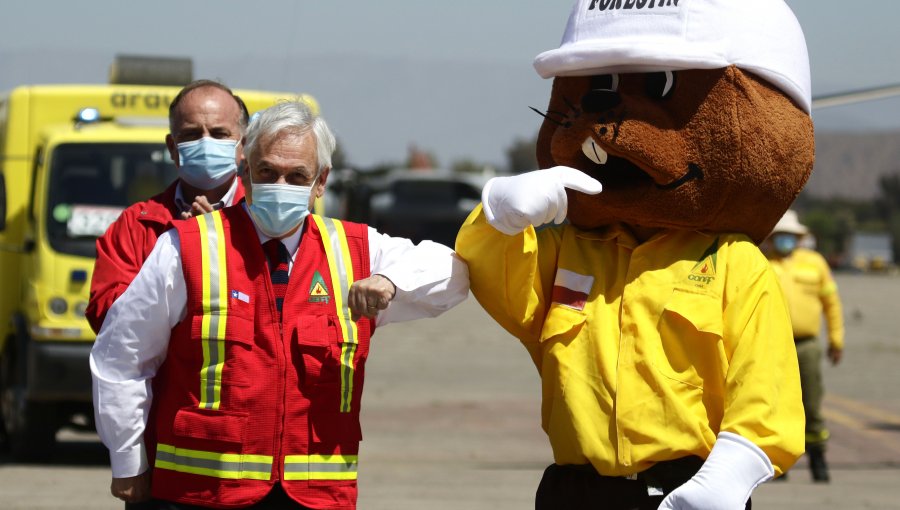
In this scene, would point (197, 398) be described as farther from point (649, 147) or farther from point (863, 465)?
point (863, 465)

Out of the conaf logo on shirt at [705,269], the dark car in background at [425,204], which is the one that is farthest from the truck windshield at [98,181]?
the dark car in background at [425,204]

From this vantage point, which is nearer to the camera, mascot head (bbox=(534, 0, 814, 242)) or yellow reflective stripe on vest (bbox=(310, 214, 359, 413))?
yellow reflective stripe on vest (bbox=(310, 214, 359, 413))

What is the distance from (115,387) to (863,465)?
27.0ft

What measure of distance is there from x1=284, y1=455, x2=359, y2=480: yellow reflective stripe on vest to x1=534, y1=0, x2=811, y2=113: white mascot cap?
51.6 inches

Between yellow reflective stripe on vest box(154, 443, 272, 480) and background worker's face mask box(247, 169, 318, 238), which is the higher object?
background worker's face mask box(247, 169, 318, 238)

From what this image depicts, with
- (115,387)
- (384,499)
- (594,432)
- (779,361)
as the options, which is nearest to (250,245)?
(115,387)

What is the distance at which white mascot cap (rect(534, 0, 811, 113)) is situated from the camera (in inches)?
162

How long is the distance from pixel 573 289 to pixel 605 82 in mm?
639

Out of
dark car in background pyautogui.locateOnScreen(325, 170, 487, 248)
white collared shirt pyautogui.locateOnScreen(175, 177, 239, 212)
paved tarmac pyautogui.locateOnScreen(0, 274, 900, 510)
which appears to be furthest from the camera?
dark car in background pyautogui.locateOnScreen(325, 170, 487, 248)

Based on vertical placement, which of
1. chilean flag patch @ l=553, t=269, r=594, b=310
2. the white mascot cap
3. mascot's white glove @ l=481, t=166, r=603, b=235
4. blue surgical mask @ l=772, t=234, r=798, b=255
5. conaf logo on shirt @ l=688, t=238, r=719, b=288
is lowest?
blue surgical mask @ l=772, t=234, r=798, b=255

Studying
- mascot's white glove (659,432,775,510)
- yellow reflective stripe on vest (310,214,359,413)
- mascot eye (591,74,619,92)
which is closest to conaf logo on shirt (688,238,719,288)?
mascot's white glove (659,432,775,510)

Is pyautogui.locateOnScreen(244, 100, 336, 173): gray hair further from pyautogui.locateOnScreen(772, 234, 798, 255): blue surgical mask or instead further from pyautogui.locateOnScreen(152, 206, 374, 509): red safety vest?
pyautogui.locateOnScreen(772, 234, 798, 255): blue surgical mask

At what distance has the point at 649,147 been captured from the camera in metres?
4.11

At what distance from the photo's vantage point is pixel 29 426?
10.3 m
